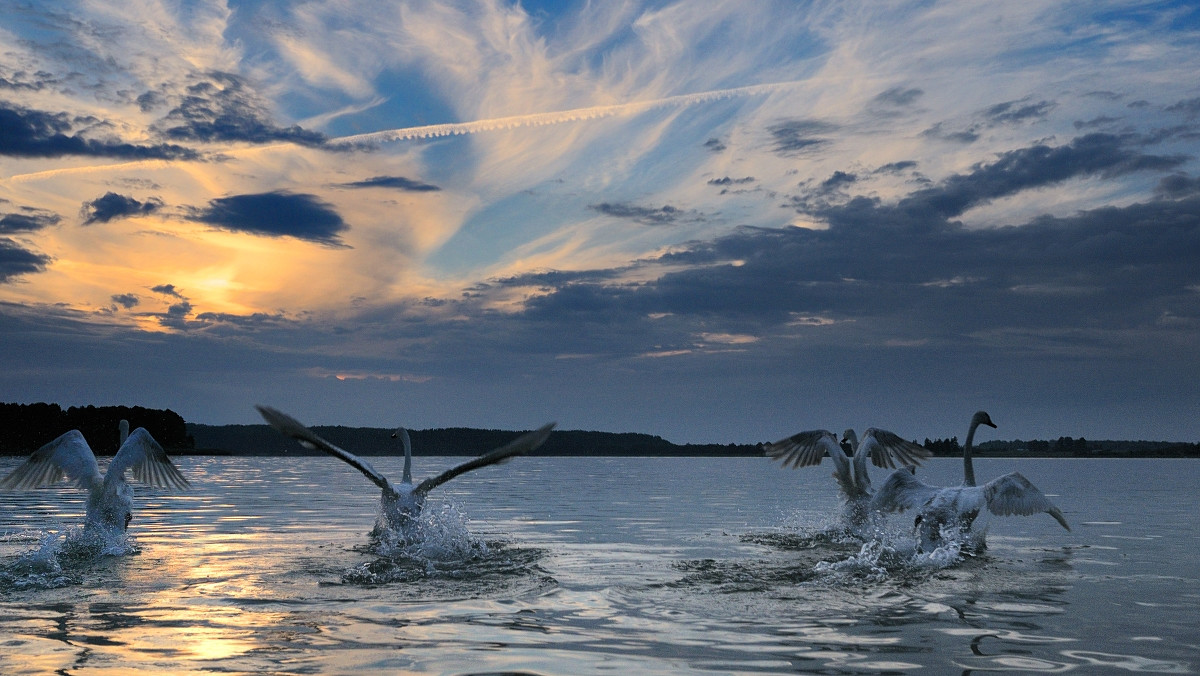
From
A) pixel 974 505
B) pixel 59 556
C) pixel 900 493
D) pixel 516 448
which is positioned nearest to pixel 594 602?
pixel 516 448

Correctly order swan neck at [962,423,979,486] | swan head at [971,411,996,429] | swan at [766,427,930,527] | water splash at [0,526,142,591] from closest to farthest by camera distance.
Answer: water splash at [0,526,142,591], swan neck at [962,423,979,486], swan head at [971,411,996,429], swan at [766,427,930,527]

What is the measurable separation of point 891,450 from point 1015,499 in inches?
273

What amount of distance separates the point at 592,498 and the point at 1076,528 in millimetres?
18004

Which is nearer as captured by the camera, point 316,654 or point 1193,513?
point 316,654

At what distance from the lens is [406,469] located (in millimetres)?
20531

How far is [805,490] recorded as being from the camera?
1811 inches

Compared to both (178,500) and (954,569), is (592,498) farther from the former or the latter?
(954,569)

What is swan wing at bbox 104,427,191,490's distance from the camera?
20.2 meters

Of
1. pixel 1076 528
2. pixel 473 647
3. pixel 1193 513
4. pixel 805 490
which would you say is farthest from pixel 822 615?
pixel 805 490

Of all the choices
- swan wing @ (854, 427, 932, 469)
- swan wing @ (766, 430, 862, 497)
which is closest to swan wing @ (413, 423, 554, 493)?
swan wing @ (766, 430, 862, 497)

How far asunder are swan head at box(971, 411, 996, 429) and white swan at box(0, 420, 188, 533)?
1691 cm

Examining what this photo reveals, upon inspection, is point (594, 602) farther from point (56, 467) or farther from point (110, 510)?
point (56, 467)

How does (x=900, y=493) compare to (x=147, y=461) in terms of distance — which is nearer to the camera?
(x=900, y=493)

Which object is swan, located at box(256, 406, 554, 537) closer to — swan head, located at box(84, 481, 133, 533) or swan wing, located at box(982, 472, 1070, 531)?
swan head, located at box(84, 481, 133, 533)
